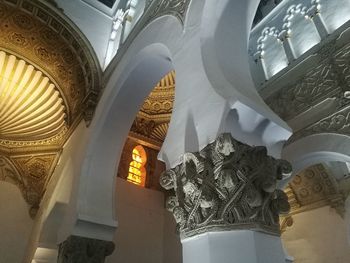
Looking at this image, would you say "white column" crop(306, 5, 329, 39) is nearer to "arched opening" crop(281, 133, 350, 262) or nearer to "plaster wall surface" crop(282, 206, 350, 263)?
"arched opening" crop(281, 133, 350, 262)

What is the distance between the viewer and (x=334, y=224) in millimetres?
6520

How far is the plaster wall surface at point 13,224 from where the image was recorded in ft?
20.4

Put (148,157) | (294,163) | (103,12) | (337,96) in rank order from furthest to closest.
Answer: (148,157), (103,12), (294,163), (337,96)

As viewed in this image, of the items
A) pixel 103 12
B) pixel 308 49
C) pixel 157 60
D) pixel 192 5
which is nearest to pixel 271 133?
pixel 192 5

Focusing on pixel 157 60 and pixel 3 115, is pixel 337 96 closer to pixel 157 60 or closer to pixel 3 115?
pixel 157 60

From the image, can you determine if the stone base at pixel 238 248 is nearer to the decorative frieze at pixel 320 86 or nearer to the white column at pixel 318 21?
the decorative frieze at pixel 320 86

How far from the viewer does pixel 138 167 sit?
7391 millimetres

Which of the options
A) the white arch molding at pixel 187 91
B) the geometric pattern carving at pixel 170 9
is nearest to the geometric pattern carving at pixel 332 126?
the white arch molding at pixel 187 91

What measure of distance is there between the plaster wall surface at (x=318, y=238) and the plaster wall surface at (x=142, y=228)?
256 centimetres

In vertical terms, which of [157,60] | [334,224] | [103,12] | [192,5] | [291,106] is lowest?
[334,224]

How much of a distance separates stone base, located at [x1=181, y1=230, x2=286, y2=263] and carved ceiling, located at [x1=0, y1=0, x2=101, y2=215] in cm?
367

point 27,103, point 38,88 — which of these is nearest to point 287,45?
point 38,88

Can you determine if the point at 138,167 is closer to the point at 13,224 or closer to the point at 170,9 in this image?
the point at 13,224

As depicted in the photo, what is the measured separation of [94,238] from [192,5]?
287 centimetres
